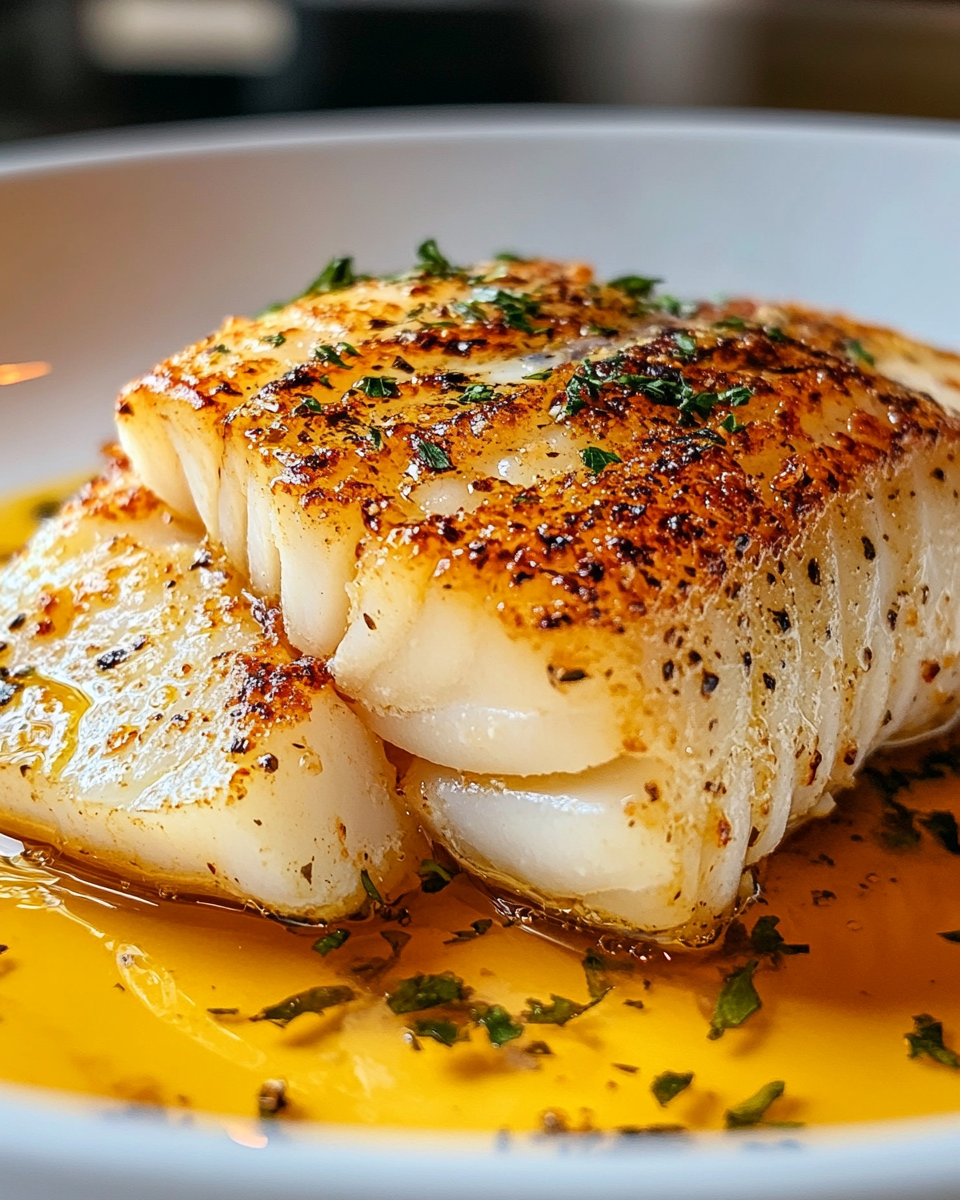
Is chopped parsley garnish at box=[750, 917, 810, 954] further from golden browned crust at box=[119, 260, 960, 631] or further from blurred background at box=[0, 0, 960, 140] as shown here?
blurred background at box=[0, 0, 960, 140]

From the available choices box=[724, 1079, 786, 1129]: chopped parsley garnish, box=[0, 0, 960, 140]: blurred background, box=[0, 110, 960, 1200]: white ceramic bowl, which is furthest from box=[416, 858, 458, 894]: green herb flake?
box=[0, 0, 960, 140]: blurred background

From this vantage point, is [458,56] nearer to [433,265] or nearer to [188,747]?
[433,265]

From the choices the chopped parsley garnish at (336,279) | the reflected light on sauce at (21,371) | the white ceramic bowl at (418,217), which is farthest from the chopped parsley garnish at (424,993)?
the reflected light on sauce at (21,371)

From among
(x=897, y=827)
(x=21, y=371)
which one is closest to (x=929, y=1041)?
(x=897, y=827)

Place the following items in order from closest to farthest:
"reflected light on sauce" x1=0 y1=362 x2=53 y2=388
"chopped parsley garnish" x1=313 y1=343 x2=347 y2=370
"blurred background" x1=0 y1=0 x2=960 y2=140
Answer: "chopped parsley garnish" x1=313 y1=343 x2=347 y2=370 < "reflected light on sauce" x1=0 y1=362 x2=53 y2=388 < "blurred background" x1=0 y1=0 x2=960 y2=140

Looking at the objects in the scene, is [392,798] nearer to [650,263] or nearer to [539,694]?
[539,694]

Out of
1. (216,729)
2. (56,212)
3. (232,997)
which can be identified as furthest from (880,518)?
(56,212)

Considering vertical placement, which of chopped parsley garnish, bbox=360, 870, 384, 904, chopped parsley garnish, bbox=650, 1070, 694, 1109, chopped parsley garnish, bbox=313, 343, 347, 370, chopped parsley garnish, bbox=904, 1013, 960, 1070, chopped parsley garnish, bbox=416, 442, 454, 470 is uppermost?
chopped parsley garnish, bbox=313, 343, 347, 370
